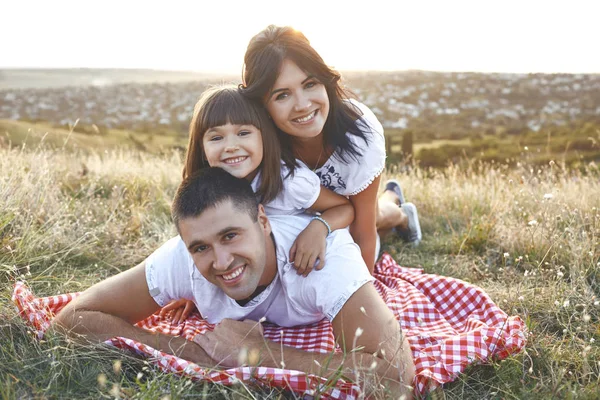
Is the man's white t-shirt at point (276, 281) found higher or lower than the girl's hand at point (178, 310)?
higher

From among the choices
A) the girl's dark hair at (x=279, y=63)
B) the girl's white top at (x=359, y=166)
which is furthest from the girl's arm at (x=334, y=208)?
the girl's dark hair at (x=279, y=63)

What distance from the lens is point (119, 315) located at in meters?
3.47

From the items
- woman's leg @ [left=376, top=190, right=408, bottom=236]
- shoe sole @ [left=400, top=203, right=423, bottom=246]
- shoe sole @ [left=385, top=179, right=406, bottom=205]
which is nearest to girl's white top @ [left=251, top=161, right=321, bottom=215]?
woman's leg @ [left=376, top=190, right=408, bottom=236]

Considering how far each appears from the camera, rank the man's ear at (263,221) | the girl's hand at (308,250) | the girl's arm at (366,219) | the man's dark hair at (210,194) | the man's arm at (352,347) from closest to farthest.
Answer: the man's arm at (352,347)
the man's dark hair at (210,194)
the girl's hand at (308,250)
the man's ear at (263,221)
the girl's arm at (366,219)

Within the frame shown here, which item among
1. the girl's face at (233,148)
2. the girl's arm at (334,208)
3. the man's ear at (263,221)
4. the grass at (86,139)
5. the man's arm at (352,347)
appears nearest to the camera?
the man's arm at (352,347)

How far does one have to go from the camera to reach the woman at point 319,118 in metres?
3.63

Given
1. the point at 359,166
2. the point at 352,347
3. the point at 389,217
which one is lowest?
the point at 352,347

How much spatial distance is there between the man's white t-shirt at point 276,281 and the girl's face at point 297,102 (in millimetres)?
661

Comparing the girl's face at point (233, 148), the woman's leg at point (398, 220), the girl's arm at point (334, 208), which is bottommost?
the woman's leg at point (398, 220)

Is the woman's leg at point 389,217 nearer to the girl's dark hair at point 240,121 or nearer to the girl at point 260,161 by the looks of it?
the girl at point 260,161

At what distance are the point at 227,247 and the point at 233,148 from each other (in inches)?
28.2

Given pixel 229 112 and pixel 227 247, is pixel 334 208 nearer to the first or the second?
pixel 229 112

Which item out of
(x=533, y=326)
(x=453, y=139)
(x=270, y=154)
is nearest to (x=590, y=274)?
(x=533, y=326)

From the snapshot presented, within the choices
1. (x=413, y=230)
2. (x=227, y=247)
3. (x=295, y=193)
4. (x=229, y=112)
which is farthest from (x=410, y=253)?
(x=227, y=247)
